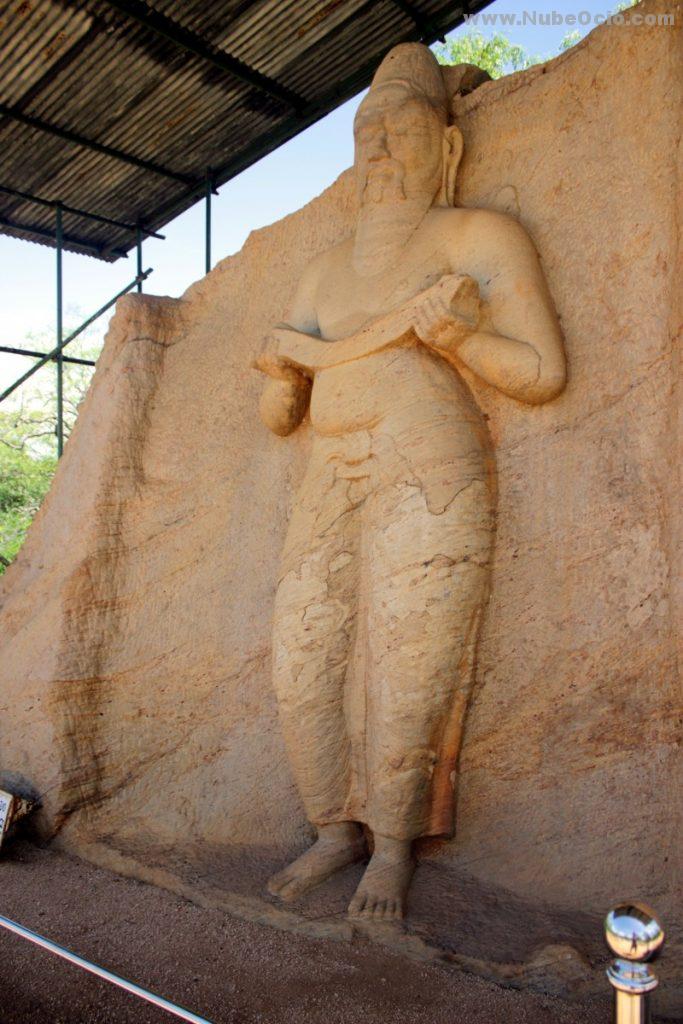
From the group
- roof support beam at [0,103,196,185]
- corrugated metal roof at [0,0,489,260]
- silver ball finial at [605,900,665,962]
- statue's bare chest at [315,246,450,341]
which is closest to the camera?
silver ball finial at [605,900,665,962]

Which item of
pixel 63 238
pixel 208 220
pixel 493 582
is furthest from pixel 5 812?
pixel 63 238

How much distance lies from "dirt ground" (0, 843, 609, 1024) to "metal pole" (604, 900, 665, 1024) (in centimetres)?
88

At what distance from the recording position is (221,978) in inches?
94.4

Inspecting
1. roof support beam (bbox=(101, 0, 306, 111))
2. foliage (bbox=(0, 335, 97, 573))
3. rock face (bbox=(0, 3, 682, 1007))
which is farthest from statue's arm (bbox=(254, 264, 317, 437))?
foliage (bbox=(0, 335, 97, 573))

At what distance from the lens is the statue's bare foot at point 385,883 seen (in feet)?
8.93

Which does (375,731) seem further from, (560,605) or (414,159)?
(414,159)

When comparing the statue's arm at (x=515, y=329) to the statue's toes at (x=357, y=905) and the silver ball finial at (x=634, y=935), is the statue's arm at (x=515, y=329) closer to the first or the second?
the statue's toes at (x=357, y=905)

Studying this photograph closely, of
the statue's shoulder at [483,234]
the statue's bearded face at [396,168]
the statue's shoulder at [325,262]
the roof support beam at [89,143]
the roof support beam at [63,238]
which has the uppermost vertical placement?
the roof support beam at [89,143]

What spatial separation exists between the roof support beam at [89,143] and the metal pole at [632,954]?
19.2 ft

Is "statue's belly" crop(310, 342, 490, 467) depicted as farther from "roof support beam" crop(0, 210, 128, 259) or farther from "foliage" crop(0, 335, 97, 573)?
"foliage" crop(0, 335, 97, 573)

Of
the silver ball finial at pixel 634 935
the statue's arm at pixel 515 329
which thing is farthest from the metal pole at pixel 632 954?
the statue's arm at pixel 515 329

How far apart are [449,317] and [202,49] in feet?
10.9

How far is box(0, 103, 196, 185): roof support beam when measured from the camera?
18.8ft

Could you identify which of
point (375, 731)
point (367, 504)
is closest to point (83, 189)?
point (367, 504)
